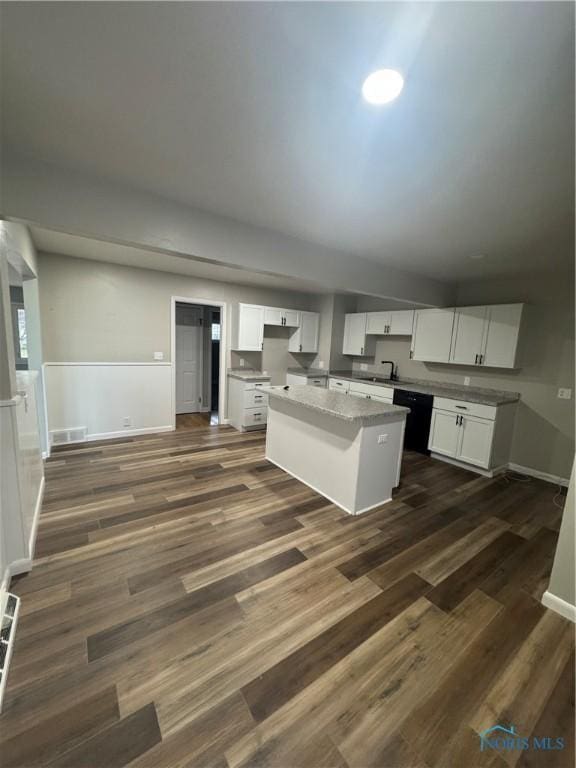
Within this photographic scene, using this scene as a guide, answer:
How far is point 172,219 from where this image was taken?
2.21 metres

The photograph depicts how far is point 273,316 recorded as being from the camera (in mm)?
5473

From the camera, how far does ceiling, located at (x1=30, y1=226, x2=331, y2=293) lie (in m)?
3.15

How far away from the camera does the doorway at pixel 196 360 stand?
582 centimetres

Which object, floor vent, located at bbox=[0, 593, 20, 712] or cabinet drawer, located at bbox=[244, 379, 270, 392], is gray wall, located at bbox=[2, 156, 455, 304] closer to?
A: floor vent, located at bbox=[0, 593, 20, 712]

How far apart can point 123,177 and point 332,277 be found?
1.93 meters

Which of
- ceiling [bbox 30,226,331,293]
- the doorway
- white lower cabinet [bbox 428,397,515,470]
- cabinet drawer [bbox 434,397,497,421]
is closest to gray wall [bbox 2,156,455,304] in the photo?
ceiling [bbox 30,226,331,293]

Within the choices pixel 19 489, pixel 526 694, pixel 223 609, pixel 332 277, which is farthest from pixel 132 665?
pixel 332 277

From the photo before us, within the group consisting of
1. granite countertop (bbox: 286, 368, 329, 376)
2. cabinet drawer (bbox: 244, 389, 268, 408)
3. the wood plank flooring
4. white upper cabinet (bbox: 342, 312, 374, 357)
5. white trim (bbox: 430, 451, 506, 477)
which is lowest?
the wood plank flooring

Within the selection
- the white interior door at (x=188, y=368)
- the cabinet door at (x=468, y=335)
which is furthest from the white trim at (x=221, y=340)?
the cabinet door at (x=468, y=335)

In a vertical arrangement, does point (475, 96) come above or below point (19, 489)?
above

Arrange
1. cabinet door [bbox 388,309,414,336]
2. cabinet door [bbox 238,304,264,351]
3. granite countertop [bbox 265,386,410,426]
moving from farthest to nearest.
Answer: cabinet door [bbox 238,304,264,351]
cabinet door [bbox 388,309,414,336]
granite countertop [bbox 265,386,410,426]

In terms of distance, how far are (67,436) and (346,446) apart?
3.83 m

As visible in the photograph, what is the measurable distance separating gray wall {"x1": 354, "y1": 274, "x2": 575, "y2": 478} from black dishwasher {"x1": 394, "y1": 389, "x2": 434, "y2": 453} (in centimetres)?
90

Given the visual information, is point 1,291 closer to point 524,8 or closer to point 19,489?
point 19,489
